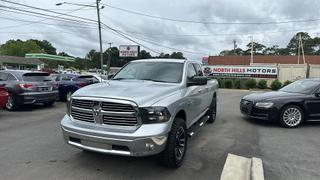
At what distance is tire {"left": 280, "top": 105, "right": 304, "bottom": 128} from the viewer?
33.1ft

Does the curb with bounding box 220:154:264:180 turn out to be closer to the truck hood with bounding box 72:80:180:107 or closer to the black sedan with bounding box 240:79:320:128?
the truck hood with bounding box 72:80:180:107

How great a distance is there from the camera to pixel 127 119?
5305 millimetres

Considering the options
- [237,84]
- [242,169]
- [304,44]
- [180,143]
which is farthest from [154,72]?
[304,44]

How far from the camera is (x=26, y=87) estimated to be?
517 inches

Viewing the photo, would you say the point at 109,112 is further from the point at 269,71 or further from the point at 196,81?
the point at 269,71

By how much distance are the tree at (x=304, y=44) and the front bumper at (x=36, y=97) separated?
9308cm

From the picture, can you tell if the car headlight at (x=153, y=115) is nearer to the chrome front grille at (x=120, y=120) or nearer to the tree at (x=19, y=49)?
the chrome front grille at (x=120, y=120)

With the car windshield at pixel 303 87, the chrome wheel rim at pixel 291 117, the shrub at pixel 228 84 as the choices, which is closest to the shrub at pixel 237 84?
the shrub at pixel 228 84

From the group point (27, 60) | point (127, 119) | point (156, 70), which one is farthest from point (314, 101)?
point (27, 60)

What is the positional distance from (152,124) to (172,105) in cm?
59

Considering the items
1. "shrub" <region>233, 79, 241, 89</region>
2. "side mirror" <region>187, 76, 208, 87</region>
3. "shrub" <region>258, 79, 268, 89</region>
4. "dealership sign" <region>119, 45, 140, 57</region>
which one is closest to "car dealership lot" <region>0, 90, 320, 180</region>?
"side mirror" <region>187, 76, 208, 87</region>

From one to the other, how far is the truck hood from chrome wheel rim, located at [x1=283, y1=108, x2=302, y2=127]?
483 cm

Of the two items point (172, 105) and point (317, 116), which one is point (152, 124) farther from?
point (317, 116)

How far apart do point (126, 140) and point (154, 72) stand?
7.70 ft
